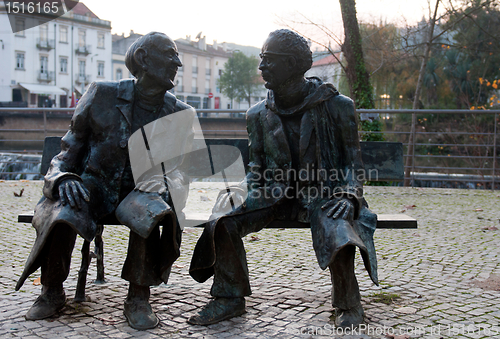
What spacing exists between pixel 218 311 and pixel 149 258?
0.55 metres

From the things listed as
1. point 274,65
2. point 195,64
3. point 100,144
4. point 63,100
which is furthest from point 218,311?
point 195,64

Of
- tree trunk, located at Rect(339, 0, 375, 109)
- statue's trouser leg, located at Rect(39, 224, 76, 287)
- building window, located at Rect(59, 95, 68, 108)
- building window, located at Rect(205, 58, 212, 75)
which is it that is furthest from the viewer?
building window, located at Rect(205, 58, 212, 75)

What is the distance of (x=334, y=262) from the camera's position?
10.3ft

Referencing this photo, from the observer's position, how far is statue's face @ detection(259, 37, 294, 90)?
Answer: 3.40 metres

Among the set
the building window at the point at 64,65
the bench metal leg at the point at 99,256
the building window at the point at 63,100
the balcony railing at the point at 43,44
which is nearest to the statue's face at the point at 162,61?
the bench metal leg at the point at 99,256

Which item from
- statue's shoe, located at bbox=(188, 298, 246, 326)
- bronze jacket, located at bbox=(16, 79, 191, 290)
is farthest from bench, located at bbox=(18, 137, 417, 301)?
statue's shoe, located at bbox=(188, 298, 246, 326)

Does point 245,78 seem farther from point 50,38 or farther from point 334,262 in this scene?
point 334,262

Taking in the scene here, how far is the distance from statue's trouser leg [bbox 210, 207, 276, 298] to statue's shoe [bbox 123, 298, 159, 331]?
419 mm

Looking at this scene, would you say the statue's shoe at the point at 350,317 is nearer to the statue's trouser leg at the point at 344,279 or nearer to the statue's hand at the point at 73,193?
the statue's trouser leg at the point at 344,279

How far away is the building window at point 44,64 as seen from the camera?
5581cm

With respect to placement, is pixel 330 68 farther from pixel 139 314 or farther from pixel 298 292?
pixel 139 314

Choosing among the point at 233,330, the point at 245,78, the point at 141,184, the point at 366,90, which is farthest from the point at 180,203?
the point at 245,78

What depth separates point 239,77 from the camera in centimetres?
7325

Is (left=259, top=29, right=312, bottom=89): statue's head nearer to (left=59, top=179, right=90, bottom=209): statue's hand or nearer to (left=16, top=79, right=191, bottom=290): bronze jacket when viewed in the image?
(left=16, top=79, right=191, bottom=290): bronze jacket
